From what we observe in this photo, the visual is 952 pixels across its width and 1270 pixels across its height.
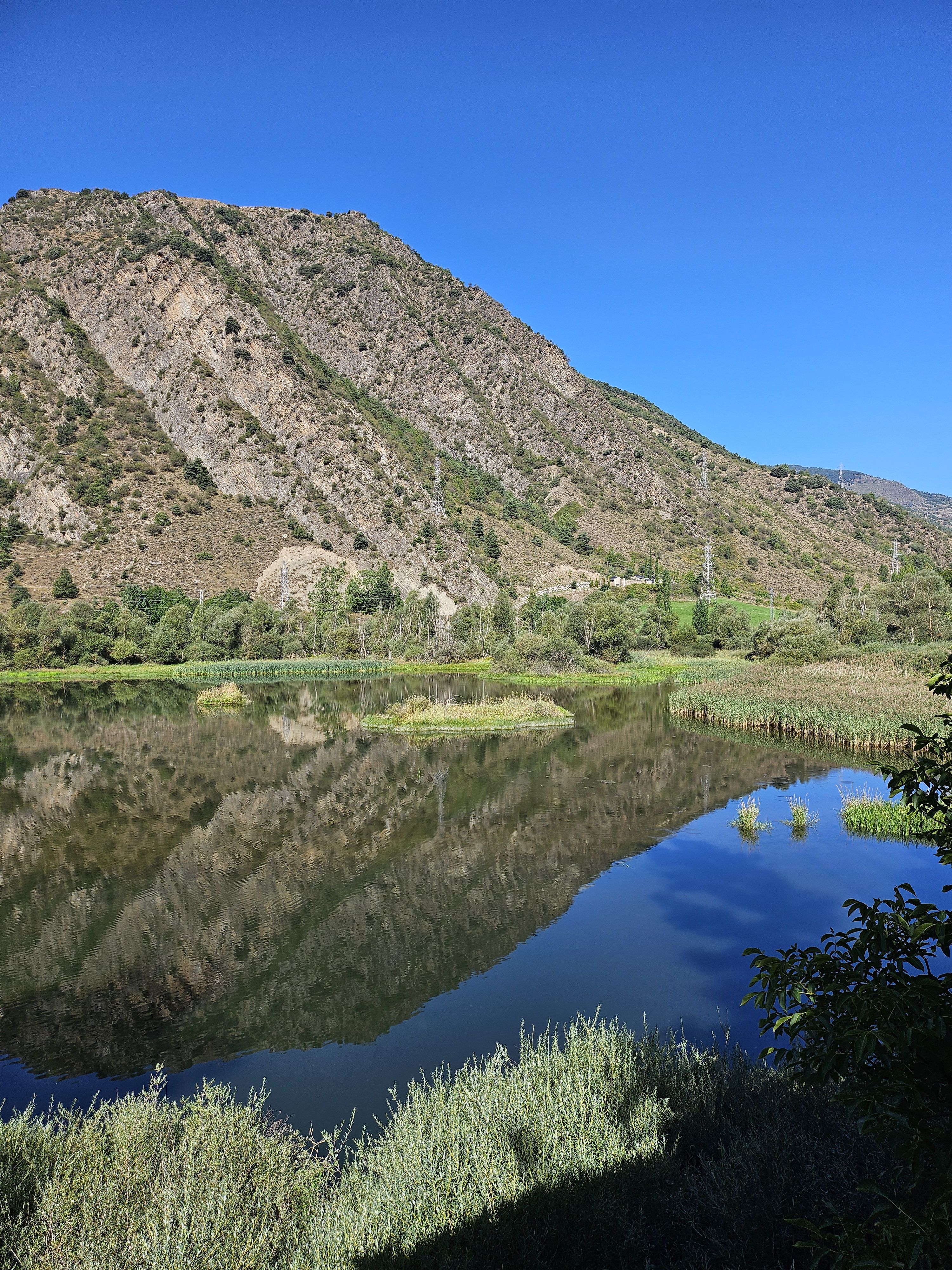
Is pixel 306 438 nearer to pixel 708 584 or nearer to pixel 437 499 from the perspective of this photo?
pixel 437 499

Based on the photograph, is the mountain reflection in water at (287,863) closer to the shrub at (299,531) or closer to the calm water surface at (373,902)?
the calm water surface at (373,902)

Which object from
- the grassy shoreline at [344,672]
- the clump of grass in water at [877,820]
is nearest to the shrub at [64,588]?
the grassy shoreline at [344,672]

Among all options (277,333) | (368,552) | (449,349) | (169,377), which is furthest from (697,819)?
(449,349)

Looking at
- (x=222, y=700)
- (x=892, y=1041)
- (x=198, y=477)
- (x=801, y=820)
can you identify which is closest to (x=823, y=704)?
(x=801, y=820)

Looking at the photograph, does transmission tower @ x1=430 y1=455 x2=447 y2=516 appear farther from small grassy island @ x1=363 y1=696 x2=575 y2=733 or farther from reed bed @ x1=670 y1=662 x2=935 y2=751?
small grassy island @ x1=363 y1=696 x2=575 y2=733

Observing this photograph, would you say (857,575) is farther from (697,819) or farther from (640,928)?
(640,928)

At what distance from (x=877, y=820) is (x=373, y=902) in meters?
14.3

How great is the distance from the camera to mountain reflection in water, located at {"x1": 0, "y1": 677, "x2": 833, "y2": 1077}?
1181 cm

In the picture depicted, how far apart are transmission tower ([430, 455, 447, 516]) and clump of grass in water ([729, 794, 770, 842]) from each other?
9011 centimetres

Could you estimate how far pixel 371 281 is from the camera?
477 feet

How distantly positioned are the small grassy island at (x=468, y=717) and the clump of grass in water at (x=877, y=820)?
1841 cm

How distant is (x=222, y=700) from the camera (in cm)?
4884

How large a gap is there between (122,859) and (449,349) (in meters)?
145

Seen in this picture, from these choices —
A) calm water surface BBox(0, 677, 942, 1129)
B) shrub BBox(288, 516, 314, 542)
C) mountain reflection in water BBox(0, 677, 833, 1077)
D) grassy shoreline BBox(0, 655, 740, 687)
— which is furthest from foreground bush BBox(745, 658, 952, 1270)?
shrub BBox(288, 516, 314, 542)
